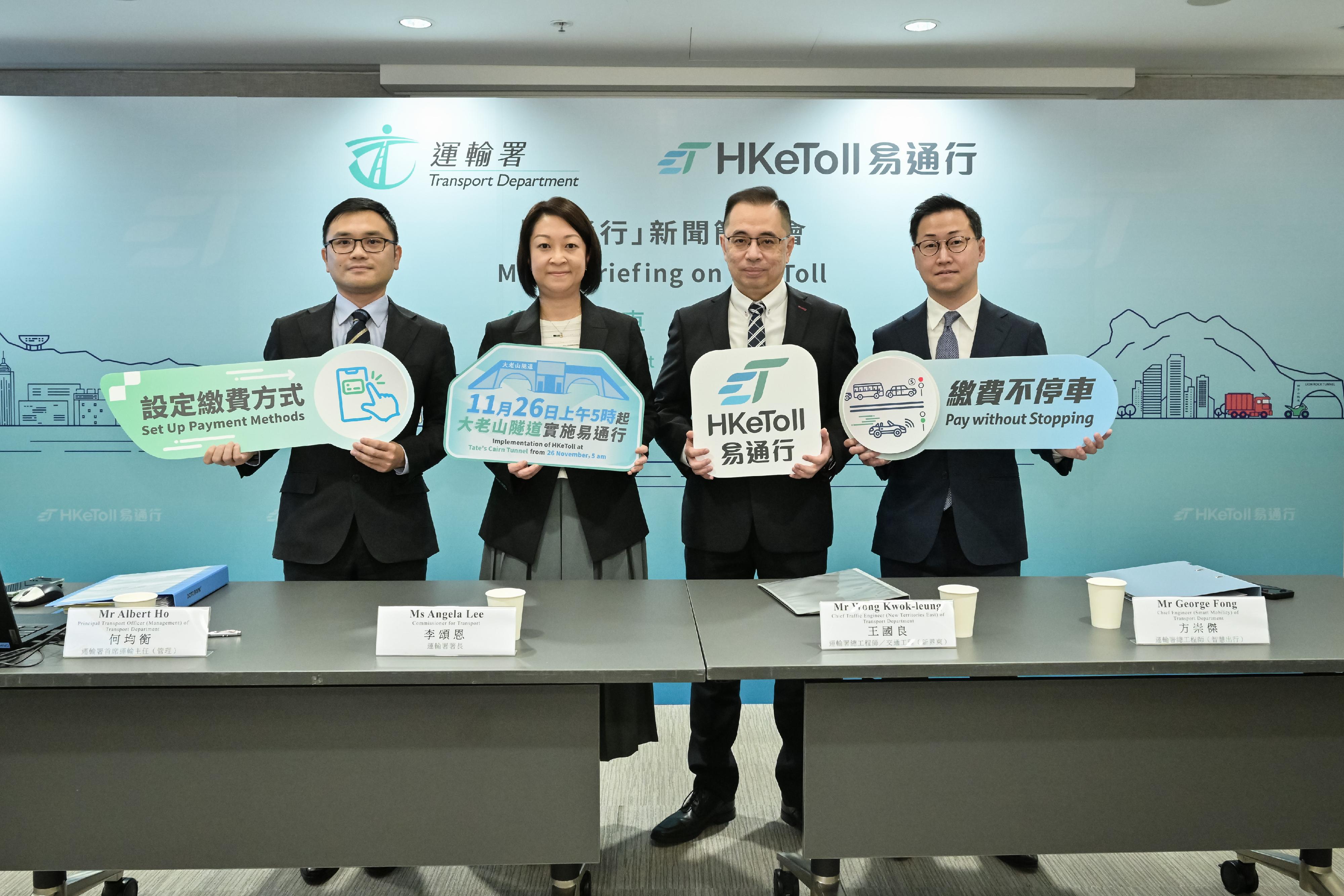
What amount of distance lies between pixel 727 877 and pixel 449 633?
4.09 ft

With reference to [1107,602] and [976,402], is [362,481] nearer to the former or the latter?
[976,402]

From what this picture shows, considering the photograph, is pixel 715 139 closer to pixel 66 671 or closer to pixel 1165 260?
pixel 1165 260

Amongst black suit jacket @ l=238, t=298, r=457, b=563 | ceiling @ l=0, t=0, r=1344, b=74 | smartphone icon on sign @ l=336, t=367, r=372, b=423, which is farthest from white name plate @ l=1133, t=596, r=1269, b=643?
ceiling @ l=0, t=0, r=1344, b=74

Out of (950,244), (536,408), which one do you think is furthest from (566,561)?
(950,244)

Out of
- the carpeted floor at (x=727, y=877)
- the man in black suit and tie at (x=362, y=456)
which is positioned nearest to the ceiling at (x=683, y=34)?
the man in black suit and tie at (x=362, y=456)

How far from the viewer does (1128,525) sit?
3826 mm

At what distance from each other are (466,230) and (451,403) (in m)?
1.57

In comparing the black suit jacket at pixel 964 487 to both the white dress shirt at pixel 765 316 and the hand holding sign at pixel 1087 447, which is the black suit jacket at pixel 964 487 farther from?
the white dress shirt at pixel 765 316

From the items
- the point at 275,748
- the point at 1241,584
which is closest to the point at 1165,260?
the point at 1241,584

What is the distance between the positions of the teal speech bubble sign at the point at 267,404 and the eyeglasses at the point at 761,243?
3.37ft

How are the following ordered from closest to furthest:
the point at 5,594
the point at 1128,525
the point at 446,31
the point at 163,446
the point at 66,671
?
the point at 66,671
the point at 5,594
the point at 163,446
the point at 446,31
the point at 1128,525

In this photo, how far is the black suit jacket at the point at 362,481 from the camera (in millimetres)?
2438

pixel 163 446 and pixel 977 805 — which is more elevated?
pixel 163 446

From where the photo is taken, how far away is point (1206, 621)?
5.70 ft
